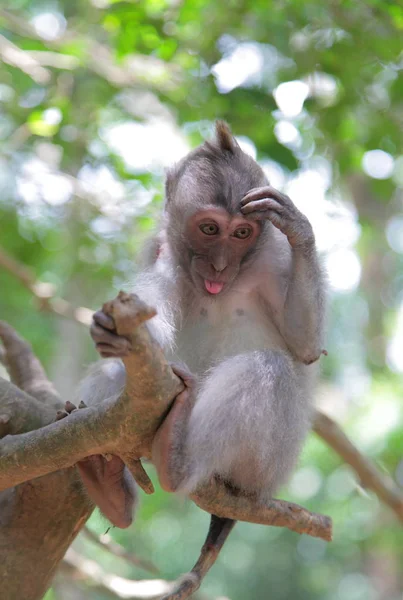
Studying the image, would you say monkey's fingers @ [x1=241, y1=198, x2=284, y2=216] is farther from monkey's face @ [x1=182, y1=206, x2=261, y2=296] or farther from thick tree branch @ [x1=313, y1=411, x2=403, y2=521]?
thick tree branch @ [x1=313, y1=411, x2=403, y2=521]

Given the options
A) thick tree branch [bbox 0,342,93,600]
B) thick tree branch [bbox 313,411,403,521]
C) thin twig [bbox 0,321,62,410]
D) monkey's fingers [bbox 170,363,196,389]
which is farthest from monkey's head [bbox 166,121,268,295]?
thick tree branch [bbox 313,411,403,521]

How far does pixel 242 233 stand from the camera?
3.93 metres

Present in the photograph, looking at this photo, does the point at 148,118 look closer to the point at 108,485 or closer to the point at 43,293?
the point at 43,293

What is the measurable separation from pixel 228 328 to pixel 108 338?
1.61m

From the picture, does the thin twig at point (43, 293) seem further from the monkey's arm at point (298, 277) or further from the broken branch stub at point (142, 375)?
the broken branch stub at point (142, 375)

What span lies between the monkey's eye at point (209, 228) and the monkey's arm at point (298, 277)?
247 mm

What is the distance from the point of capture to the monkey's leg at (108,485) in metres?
3.75

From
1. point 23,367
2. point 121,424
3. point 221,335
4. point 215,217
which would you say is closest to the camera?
point 121,424

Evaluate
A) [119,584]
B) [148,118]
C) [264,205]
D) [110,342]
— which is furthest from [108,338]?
[148,118]

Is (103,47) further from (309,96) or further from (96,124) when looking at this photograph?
(309,96)

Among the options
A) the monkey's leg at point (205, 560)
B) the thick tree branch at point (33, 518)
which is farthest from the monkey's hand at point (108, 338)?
the thick tree branch at point (33, 518)

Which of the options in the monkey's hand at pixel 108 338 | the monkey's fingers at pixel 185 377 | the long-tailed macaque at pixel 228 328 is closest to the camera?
the monkey's hand at pixel 108 338

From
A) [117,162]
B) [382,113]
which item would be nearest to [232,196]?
[382,113]

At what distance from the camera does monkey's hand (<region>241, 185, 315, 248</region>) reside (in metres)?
3.62
